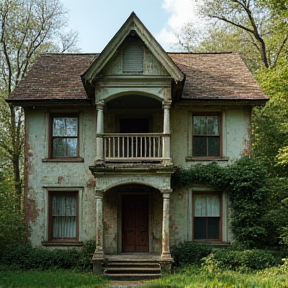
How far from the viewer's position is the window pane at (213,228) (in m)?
18.0

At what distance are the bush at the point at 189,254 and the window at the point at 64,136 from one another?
18.1ft

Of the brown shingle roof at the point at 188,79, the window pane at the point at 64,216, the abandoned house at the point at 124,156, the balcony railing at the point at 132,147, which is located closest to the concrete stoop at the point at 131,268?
the abandoned house at the point at 124,156

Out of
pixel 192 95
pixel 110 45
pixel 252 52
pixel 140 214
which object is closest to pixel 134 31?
pixel 110 45

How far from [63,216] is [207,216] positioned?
5665mm

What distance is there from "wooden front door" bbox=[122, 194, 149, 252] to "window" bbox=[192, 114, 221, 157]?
9.57ft

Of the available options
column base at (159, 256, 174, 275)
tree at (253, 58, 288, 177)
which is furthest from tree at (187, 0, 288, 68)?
column base at (159, 256, 174, 275)

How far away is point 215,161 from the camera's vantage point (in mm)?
18125

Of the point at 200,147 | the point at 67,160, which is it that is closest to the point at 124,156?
the point at 67,160

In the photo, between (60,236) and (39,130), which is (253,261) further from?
(39,130)

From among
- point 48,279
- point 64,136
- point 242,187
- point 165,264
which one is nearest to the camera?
point 48,279

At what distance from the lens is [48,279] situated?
1445cm

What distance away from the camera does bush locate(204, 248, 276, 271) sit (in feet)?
51.5

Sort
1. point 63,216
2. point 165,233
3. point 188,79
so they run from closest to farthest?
1. point 165,233
2. point 63,216
3. point 188,79

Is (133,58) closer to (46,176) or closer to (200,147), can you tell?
(200,147)
